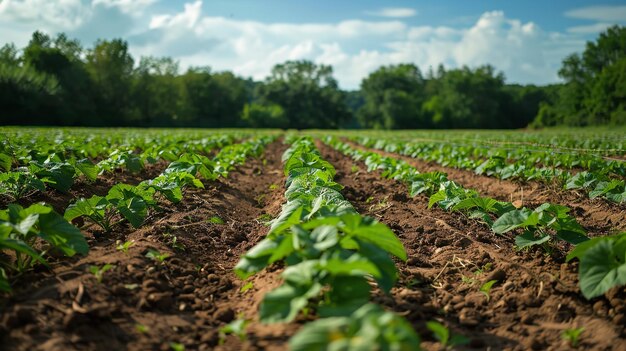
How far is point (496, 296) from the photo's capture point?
2912mm

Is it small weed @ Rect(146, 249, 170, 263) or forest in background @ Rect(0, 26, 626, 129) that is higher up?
forest in background @ Rect(0, 26, 626, 129)

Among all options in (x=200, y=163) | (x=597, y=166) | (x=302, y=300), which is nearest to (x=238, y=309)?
(x=302, y=300)

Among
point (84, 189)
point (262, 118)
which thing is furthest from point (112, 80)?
point (84, 189)

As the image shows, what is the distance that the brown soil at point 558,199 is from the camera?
16.8ft

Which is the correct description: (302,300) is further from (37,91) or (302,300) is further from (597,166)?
(37,91)

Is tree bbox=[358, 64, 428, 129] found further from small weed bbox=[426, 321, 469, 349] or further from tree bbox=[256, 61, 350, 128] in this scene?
small weed bbox=[426, 321, 469, 349]

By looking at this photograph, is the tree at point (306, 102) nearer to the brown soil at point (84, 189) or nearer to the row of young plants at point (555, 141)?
the row of young plants at point (555, 141)

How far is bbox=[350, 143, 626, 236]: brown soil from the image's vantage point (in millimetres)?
5125

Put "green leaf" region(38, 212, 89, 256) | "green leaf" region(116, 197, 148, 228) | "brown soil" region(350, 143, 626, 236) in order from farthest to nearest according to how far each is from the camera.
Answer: "brown soil" region(350, 143, 626, 236) → "green leaf" region(116, 197, 148, 228) → "green leaf" region(38, 212, 89, 256)

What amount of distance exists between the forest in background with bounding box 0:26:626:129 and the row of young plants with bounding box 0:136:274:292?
38928 mm

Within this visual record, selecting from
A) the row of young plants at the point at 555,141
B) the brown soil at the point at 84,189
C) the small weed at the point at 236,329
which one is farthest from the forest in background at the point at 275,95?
the small weed at the point at 236,329

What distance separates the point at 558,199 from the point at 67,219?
604cm

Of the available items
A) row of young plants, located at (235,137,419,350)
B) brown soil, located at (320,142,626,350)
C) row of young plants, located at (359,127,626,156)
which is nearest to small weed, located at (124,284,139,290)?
row of young plants, located at (235,137,419,350)

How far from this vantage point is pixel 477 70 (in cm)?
8088
